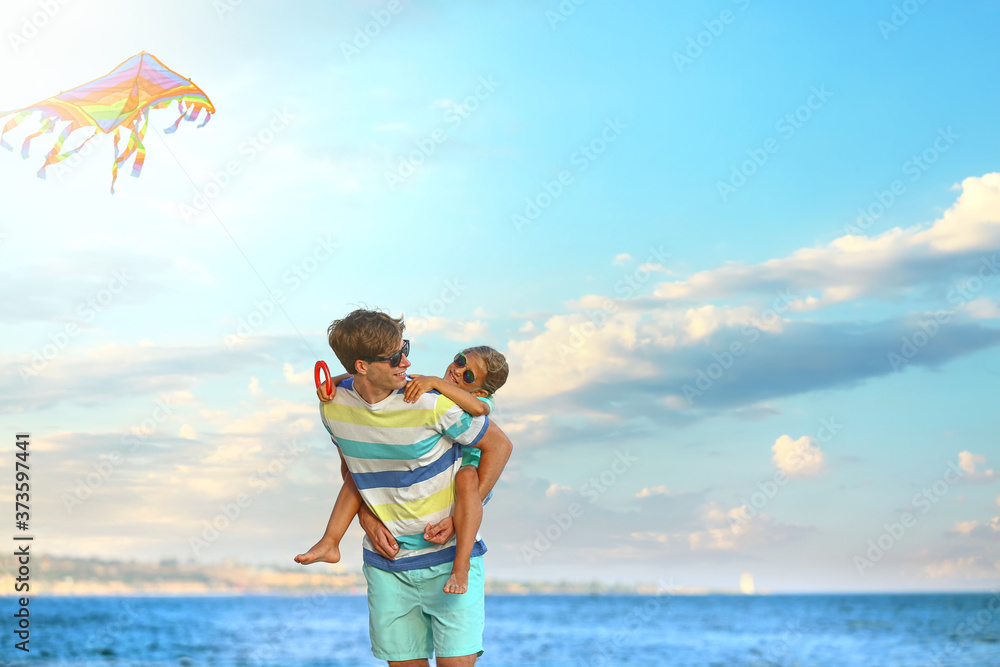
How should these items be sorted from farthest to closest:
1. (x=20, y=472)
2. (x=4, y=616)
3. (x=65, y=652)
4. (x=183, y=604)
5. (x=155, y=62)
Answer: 1. (x=183, y=604)
2. (x=4, y=616)
3. (x=65, y=652)
4. (x=20, y=472)
5. (x=155, y=62)

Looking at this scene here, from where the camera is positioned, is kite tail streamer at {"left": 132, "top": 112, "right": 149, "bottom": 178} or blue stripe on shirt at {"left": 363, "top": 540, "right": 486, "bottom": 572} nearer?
blue stripe on shirt at {"left": 363, "top": 540, "right": 486, "bottom": 572}

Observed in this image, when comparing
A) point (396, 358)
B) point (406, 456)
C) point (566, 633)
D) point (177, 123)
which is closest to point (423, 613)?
point (406, 456)

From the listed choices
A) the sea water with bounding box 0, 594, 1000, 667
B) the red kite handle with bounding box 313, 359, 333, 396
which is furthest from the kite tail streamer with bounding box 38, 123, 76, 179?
the sea water with bounding box 0, 594, 1000, 667

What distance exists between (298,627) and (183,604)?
16422 mm

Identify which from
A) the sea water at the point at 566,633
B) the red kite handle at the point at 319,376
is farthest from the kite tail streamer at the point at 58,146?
the sea water at the point at 566,633

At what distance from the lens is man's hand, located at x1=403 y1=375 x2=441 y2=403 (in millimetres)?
3111

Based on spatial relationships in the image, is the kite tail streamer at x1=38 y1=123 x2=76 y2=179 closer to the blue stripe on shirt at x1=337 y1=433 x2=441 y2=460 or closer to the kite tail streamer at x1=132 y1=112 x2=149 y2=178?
the kite tail streamer at x1=132 y1=112 x2=149 y2=178

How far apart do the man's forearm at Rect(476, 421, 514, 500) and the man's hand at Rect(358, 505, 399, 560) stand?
0.36 metres

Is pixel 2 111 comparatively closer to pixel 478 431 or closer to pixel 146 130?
pixel 146 130

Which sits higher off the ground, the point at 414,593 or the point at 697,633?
the point at 414,593

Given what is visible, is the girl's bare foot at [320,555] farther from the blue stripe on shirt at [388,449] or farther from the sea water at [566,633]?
the sea water at [566,633]

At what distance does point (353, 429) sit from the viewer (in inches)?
127

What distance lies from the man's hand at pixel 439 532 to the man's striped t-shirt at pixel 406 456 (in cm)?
3

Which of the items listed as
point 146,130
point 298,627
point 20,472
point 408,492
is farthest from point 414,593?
point 298,627
